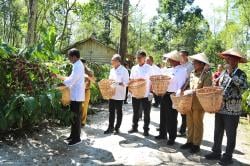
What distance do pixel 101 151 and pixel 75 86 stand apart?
139cm

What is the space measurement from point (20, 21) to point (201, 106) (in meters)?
51.6

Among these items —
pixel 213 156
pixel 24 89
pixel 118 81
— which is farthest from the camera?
pixel 118 81

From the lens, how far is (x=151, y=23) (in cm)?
7031

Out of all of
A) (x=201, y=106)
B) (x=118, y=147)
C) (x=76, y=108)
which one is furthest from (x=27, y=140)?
(x=201, y=106)

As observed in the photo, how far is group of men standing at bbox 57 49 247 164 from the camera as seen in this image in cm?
722

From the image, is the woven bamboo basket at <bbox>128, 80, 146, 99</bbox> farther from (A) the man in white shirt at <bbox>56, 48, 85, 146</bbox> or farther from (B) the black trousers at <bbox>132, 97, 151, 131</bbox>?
(A) the man in white shirt at <bbox>56, 48, 85, 146</bbox>

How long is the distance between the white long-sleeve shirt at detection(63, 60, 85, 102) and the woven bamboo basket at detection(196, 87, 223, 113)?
241cm

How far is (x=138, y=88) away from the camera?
9.24 metres

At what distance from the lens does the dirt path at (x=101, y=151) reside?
7.35 meters

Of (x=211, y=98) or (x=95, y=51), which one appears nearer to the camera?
(x=211, y=98)

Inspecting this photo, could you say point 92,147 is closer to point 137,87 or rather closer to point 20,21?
point 137,87

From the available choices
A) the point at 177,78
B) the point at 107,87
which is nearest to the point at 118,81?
the point at 107,87

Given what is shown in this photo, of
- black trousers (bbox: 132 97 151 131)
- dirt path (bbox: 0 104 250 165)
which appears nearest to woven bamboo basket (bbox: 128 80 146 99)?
black trousers (bbox: 132 97 151 131)

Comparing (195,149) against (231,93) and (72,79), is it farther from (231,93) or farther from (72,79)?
(72,79)
